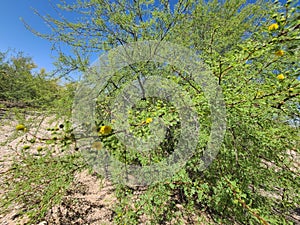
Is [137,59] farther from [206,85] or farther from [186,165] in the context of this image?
[186,165]

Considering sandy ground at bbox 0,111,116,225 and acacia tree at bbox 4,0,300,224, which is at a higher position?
acacia tree at bbox 4,0,300,224

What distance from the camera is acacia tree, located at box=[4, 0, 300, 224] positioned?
903 mm

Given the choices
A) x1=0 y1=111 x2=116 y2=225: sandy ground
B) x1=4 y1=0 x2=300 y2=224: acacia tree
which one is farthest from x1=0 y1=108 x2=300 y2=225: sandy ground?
x1=4 y1=0 x2=300 y2=224: acacia tree

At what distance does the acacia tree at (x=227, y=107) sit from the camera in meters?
0.90

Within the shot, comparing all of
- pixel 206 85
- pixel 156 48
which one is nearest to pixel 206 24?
pixel 156 48

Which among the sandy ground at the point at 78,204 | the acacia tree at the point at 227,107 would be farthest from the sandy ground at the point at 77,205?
the acacia tree at the point at 227,107

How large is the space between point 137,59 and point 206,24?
1494 millimetres

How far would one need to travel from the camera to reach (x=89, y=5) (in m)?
2.51

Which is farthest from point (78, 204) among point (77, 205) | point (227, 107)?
point (227, 107)

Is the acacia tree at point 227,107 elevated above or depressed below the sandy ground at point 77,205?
above

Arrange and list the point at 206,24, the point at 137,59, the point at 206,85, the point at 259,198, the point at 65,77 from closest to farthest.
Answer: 1. the point at 206,85
2. the point at 259,198
3. the point at 137,59
4. the point at 65,77
5. the point at 206,24

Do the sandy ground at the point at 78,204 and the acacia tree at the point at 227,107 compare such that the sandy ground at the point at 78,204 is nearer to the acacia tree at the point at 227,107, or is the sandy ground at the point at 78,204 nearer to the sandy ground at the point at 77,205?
the sandy ground at the point at 77,205

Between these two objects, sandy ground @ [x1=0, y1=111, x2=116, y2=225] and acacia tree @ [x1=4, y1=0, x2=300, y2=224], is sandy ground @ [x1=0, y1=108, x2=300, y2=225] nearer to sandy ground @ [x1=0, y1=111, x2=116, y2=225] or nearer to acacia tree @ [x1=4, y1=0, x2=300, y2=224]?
sandy ground @ [x1=0, y1=111, x2=116, y2=225]

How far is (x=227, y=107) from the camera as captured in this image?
1.19 m
